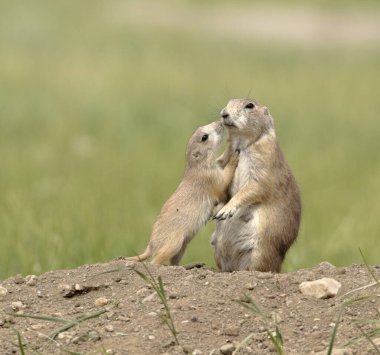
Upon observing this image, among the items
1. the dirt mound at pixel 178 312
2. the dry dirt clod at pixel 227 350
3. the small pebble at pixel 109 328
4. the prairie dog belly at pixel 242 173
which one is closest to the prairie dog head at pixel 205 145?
the prairie dog belly at pixel 242 173

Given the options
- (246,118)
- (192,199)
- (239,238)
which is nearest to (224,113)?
(246,118)

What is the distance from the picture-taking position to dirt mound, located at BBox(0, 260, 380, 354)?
4688 mm

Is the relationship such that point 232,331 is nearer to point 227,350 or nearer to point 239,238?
A: point 227,350

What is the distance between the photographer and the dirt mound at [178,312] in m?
4.69

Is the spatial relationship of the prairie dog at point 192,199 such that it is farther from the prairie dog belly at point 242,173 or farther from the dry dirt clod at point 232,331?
the dry dirt clod at point 232,331

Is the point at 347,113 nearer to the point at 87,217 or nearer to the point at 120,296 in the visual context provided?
the point at 87,217

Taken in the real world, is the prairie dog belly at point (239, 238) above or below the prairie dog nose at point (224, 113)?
below

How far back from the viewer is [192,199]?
6.10 meters

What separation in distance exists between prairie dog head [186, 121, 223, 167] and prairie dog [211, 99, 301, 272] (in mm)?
188

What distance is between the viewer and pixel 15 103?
Result: 17.7 metres

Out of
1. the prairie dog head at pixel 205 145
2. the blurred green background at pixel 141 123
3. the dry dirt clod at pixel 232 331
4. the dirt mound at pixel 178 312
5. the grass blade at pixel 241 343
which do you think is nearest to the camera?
the grass blade at pixel 241 343

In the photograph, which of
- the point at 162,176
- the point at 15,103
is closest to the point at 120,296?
the point at 162,176

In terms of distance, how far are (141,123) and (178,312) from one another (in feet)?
39.0

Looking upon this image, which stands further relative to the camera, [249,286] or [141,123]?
[141,123]
